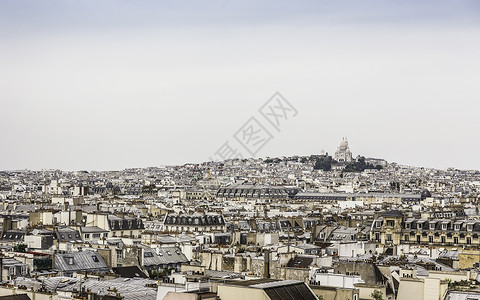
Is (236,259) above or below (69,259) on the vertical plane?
above

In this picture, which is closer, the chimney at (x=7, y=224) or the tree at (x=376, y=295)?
the tree at (x=376, y=295)

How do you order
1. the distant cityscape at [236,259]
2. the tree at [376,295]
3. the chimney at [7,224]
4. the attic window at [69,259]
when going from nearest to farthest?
the distant cityscape at [236,259] → the tree at [376,295] → the attic window at [69,259] → the chimney at [7,224]

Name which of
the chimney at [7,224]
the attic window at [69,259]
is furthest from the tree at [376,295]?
the chimney at [7,224]

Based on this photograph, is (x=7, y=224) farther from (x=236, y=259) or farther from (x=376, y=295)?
(x=376, y=295)

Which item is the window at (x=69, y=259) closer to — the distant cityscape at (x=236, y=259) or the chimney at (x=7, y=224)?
the distant cityscape at (x=236, y=259)

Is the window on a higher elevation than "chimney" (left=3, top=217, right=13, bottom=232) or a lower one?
lower

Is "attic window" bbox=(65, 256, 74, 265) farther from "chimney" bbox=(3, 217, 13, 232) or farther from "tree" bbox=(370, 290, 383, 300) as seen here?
"chimney" bbox=(3, 217, 13, 232)

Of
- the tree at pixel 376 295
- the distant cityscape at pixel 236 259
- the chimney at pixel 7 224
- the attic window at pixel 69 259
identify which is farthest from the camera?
the chimney at pixel 7 224

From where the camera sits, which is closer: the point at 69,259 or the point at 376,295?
the point at 376,295

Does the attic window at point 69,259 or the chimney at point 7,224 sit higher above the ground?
the chimney at point 7,224

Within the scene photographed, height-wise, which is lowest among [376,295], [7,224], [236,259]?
[376,295]

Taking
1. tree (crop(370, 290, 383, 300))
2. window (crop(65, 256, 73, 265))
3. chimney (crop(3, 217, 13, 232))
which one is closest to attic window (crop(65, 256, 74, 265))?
window (crop(65, 256, 73, 265))

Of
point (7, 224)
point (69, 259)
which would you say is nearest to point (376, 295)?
point (69, 259)
